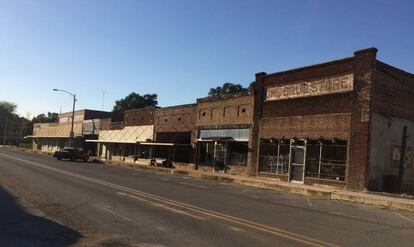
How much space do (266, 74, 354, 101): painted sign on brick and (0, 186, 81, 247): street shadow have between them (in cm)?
1990

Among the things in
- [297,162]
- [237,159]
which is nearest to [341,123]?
[297,162]

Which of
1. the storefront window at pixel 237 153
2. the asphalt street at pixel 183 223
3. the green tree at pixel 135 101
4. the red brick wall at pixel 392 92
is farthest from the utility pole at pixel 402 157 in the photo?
the green tree at pixel 135 101

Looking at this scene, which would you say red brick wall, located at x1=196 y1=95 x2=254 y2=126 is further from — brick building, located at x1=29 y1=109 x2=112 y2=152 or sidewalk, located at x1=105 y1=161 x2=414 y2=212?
brick building, located at x1=29 y1=109 x2=112 y2=152

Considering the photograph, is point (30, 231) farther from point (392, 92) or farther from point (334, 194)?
point (392, 92)

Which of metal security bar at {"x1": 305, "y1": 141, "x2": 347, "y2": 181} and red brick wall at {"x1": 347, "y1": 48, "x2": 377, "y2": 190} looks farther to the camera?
metal security bar at {"x1": 305, "y1": 141, "x2": 347, "y2": 181}

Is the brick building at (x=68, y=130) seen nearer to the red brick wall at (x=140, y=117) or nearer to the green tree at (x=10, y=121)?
the red brick wall at (x=140, y=117)

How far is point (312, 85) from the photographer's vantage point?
31.1 m

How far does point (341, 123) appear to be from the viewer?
28.4 m

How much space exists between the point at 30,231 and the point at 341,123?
2104cm

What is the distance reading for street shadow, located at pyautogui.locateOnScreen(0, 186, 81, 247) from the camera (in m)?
9.54

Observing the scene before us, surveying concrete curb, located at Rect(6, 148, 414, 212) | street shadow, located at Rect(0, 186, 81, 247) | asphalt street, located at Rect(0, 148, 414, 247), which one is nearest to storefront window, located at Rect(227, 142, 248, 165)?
concrete curb, located at Rect(6, 148, 414, 212)

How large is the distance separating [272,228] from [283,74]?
75.3 ft

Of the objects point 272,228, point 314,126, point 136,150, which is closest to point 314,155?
point 314,126

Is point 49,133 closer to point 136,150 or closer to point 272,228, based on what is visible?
point 136,150
